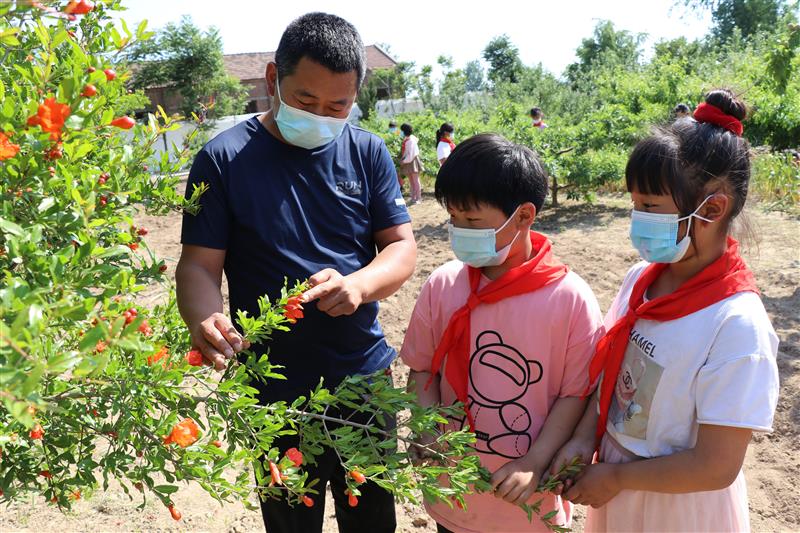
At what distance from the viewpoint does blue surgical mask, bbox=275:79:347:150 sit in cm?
170

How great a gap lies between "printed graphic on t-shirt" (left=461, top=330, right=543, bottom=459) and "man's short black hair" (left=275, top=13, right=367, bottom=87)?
0.78m

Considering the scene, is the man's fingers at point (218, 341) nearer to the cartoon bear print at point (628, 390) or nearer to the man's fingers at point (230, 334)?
the man's fingers at point (230, 334)

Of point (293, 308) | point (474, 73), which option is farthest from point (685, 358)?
point (474, 73)

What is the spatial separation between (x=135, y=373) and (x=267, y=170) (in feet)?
2.50

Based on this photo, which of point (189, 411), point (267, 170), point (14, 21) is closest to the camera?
point (14, 21)

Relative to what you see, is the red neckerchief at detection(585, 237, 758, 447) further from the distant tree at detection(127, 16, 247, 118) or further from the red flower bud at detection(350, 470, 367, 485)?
the distant tree at detection(127, 16, 247, 118)

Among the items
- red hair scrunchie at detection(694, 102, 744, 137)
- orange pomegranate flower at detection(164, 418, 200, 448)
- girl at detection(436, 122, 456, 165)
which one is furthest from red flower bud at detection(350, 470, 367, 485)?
girl at detection(436, 122, 456, 165)

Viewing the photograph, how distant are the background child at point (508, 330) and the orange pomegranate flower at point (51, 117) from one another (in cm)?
89

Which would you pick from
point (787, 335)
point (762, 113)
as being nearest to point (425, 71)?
point (762, 113)

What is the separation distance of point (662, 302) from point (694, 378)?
183 mm

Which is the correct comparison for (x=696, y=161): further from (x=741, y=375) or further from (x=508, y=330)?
(x=508, y=330)

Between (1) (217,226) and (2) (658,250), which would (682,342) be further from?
(1) (217,226)

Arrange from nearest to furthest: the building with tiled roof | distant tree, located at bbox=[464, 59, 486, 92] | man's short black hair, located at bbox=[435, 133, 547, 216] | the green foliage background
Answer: man's short black hair, located at bbox=[435, 133, 547, 216] → the green foliage background → the building with tiled roof → distant tree, located at bbox=[464, 59, 486, 92]

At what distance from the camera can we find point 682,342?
1.44 metres
